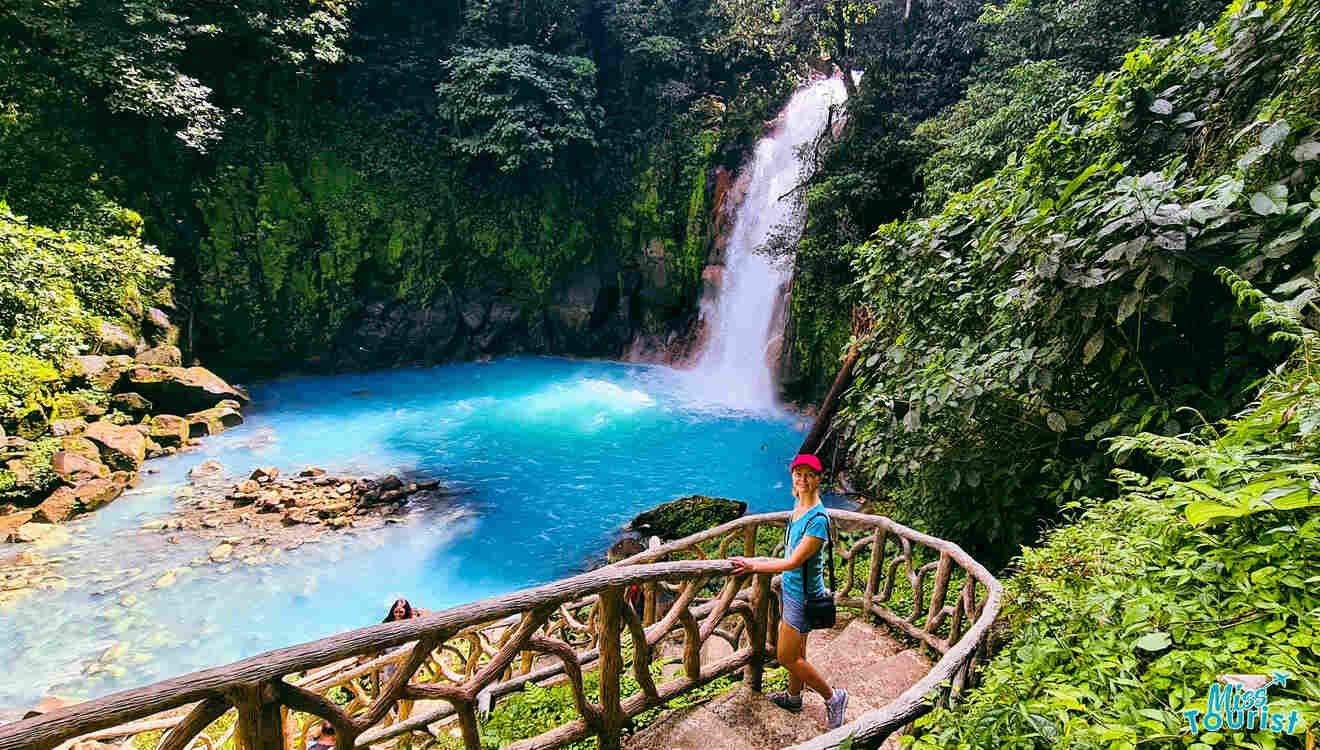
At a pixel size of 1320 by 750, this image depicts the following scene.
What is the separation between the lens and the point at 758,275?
640 inches

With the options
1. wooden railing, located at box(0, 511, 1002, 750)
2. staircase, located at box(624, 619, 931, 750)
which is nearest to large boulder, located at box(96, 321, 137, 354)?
wooden railing, located at box(0, 511, 1002, 750)

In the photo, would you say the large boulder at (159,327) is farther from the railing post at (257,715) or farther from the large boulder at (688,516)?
the railing post at (257,715)

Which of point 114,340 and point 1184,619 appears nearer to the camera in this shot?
point 1184,619

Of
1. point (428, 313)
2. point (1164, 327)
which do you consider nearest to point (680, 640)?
point (1164, 327)

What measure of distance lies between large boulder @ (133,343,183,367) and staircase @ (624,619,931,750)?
14.8 m

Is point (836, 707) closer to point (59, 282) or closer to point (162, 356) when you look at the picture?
point (59, 282)

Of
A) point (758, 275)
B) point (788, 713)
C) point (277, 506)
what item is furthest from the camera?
point (758, 275)

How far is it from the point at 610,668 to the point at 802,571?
1.03 metres

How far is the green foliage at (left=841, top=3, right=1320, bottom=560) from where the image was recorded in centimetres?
309

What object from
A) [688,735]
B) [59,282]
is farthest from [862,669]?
[59,282]

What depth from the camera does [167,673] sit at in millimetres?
6371

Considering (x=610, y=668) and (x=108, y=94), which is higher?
(x=108, y=94)

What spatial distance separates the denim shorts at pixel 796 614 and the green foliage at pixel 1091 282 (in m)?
1.87

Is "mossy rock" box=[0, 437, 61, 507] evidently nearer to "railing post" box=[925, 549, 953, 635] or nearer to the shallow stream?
the shallow stream
